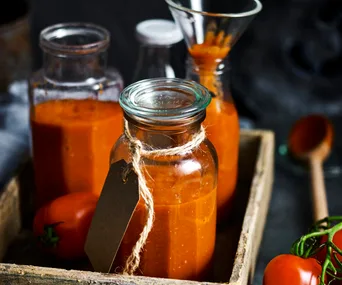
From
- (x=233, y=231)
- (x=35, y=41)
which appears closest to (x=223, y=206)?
(x=233, y=231)

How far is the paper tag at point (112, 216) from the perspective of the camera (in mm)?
753

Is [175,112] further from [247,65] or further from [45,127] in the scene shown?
[247,65]

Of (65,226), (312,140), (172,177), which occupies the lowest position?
(312,140)

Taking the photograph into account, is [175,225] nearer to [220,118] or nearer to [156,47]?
→ [220,118]

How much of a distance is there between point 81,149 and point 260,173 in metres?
0.26

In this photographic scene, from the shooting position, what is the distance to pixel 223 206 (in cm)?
97

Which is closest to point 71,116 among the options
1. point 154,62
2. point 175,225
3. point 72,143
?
point 72,143

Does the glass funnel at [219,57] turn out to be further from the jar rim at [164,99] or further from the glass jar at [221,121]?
the jar rim at [164,99]

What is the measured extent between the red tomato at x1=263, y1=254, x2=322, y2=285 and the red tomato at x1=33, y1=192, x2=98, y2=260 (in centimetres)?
24

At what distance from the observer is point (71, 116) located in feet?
3.10

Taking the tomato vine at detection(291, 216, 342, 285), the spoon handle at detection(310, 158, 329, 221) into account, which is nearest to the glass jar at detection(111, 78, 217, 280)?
the tomato vine at detection(291, 216, 342, 285)

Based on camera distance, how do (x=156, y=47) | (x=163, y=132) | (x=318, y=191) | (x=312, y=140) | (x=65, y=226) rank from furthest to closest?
(x=312, y=140), (x=318, y=191), (x=156, y=47), (x=65, y=226), (x=163, y=132)

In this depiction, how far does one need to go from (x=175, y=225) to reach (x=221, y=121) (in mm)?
208

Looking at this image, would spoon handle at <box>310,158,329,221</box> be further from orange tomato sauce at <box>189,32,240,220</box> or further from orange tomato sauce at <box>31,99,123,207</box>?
orange tomato sauce at <box>31,99,123,207</box>
